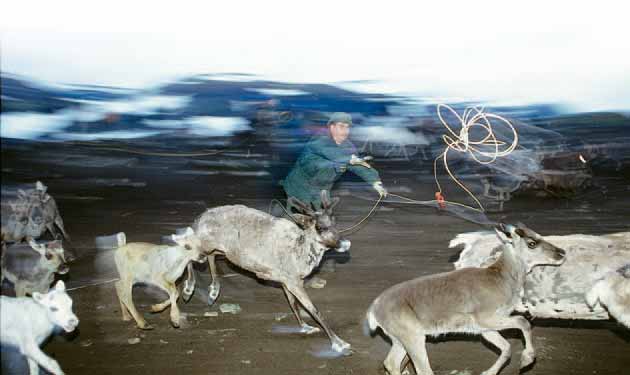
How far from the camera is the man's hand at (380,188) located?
4.04 metres

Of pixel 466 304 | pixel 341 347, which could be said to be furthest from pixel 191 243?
pixel 466 304

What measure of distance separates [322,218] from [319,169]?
12.3 inches

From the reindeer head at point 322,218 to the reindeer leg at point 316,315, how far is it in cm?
35

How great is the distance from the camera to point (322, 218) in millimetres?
4047

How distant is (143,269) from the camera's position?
4.05 metres

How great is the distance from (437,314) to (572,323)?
1.37 m

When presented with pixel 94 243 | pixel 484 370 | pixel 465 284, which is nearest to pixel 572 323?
pixel 484 370

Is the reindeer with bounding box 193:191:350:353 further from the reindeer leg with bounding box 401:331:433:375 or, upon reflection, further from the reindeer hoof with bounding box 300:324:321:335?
the reindeer leg with bounding box 401:331:433:375

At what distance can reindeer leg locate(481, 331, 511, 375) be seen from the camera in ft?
12.0

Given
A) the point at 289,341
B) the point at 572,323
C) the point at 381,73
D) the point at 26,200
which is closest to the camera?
the point at 26,200

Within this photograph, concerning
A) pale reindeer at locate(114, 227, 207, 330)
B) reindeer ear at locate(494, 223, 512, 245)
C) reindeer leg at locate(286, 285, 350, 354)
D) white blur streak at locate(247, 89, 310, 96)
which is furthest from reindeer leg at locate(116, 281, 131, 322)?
reindeer ear at locate(494, 223, 512, 245)

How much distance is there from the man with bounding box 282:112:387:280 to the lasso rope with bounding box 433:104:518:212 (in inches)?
19.0

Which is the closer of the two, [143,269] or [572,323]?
[143,269]

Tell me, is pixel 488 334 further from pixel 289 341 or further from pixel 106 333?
pixel 106 333
